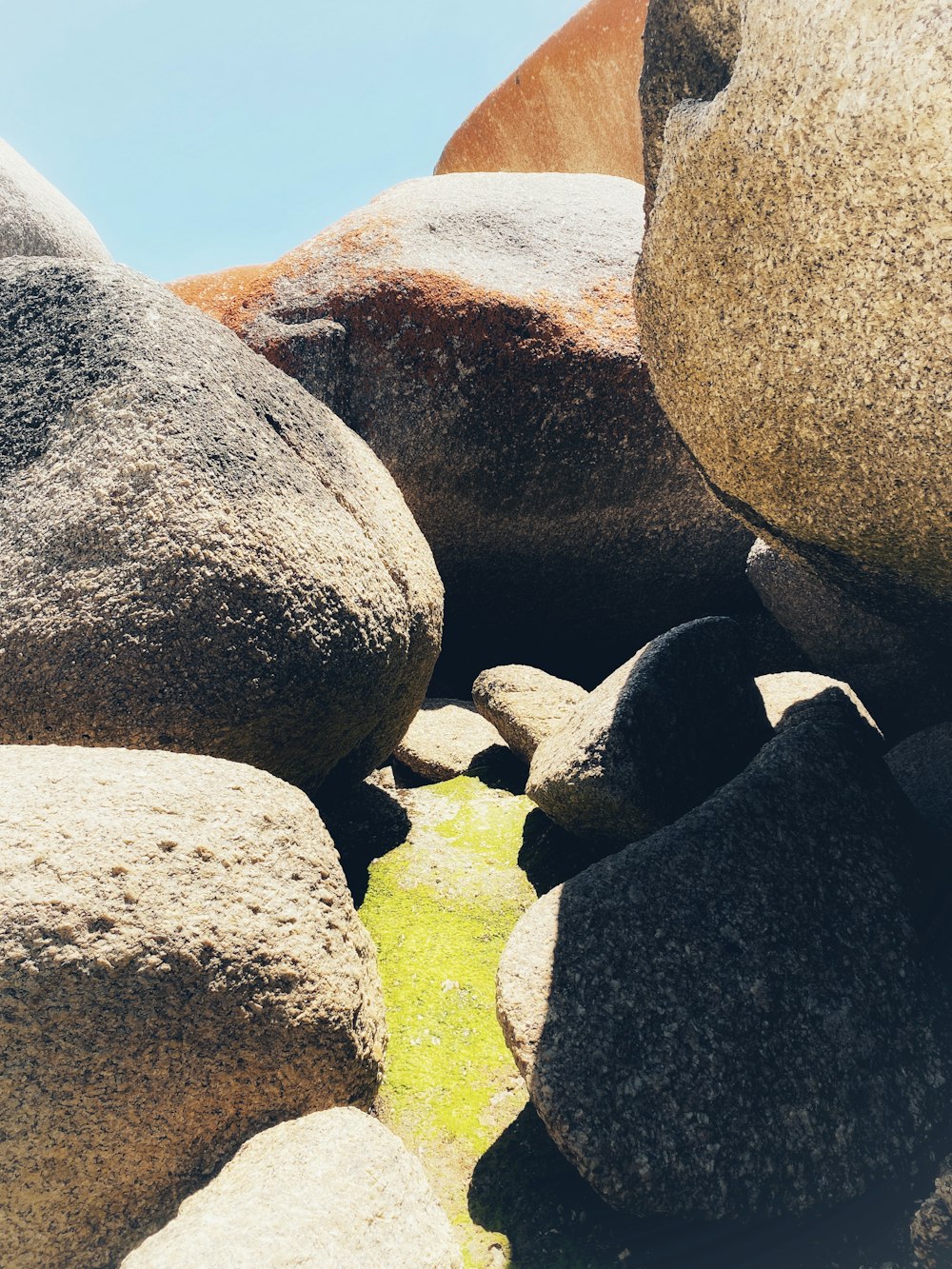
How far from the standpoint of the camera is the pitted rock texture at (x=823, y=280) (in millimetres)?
1409

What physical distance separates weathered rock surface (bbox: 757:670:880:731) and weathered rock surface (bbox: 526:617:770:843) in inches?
6.4

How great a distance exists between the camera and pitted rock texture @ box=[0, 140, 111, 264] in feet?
16.6

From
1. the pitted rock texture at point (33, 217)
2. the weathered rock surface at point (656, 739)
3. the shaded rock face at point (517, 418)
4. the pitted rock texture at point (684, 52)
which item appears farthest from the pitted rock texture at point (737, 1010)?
the pitted rock texture at point (33, 217)

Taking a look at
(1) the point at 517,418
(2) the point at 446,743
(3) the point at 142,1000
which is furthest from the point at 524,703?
(3) the point at 142,1000

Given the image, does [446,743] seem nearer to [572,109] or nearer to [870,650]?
[870,650]

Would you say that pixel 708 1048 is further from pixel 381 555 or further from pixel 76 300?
pixel 76 300

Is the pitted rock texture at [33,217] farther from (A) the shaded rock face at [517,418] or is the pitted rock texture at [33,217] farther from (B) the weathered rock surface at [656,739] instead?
(B) the weathered rock surface at [656,739]

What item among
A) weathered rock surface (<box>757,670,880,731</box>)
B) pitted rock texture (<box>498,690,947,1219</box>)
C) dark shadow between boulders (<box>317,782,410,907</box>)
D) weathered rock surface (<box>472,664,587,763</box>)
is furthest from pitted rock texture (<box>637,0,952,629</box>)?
dark shadow between boulders (<box>317,782,410,907</box>)

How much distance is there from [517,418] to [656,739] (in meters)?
1.65

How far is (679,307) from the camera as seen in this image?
6.16 feet

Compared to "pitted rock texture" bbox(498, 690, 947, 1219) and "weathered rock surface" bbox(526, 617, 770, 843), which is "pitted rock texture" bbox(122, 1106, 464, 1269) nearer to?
"pitted rock texture" bbox(498, 690, 947, 1219)

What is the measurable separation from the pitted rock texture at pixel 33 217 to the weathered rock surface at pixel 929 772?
4.52 metres

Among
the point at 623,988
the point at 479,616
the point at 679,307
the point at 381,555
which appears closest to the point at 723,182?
the point at 679,307

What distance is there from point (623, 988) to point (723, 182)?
4.97 ft
